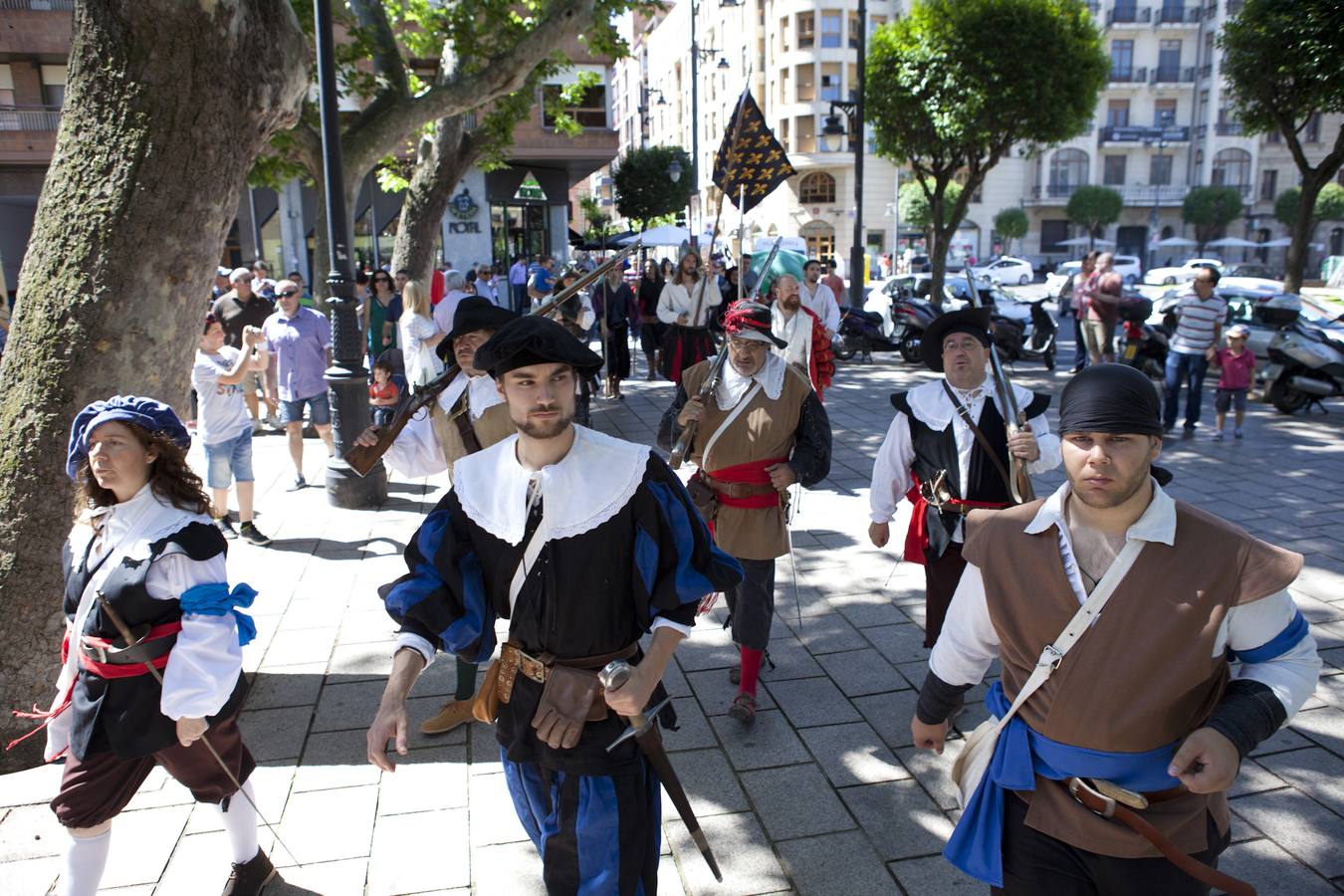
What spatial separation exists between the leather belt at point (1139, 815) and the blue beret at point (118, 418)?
2845 mm

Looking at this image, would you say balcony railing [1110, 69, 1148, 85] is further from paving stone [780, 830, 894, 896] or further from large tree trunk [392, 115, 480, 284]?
paving stone [780, 830, 894, 896]

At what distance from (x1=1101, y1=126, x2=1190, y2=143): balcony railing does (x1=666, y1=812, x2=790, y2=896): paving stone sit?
62151mm

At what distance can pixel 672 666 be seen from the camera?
5.20 metres

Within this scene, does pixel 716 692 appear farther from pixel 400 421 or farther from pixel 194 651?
pixel 194 651

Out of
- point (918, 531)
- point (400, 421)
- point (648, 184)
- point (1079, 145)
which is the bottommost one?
point (918, 531)

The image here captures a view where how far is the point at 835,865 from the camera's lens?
346 cm

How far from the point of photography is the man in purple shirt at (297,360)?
29.0 ft

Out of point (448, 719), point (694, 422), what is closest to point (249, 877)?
point (448, 719)

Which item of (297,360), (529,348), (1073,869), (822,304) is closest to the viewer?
(1073,869)

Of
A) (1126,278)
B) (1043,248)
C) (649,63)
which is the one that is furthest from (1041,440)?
(649,63)

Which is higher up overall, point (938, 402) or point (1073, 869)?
point (938, 402)

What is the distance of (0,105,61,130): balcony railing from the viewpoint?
27.2 m

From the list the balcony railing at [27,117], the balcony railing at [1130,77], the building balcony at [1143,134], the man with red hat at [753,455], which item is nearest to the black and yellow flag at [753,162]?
the man with red hat at [753,455]

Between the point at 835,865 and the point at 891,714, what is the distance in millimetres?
1212
